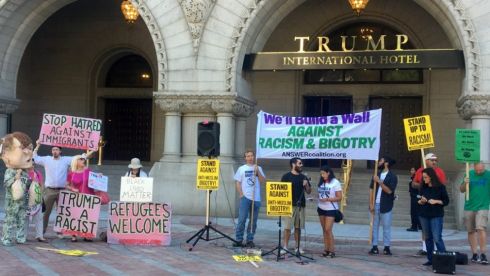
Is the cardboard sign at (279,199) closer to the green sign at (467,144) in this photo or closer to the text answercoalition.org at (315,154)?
the text answercoalition.org at (315,154)

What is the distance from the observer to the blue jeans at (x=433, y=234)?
33.4 ft

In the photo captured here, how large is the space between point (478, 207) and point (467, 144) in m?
1.20

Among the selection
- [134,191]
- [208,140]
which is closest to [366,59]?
[208,140]

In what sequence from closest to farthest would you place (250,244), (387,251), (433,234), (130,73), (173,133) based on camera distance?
(433,234) < (387,251) < (250,244) < (173,133) < (130,73)

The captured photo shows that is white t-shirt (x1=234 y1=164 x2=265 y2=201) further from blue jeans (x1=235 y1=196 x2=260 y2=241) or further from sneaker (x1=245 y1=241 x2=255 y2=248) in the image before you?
sneaker (x1=245 y1=241 x2=255 y2=248)

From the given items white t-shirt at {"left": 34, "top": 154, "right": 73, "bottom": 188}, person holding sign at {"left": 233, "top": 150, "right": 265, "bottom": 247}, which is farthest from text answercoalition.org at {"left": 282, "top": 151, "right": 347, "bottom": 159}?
white t-shirt at {"left": 34, "top": 154, "right": 73, "bottom": 188}

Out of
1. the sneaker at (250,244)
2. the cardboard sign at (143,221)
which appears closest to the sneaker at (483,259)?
the sneaker at (250,244)

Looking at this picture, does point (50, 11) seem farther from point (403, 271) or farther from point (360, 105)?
point (403, 271)

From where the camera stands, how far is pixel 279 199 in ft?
34.7

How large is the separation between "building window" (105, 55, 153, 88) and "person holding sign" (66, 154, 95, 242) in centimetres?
1190

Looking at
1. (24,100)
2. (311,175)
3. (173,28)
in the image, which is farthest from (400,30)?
(24,100)

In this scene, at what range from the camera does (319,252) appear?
11.4m

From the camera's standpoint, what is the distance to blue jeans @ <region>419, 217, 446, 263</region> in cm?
1018

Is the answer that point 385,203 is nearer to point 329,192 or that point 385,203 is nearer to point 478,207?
point 329,192
